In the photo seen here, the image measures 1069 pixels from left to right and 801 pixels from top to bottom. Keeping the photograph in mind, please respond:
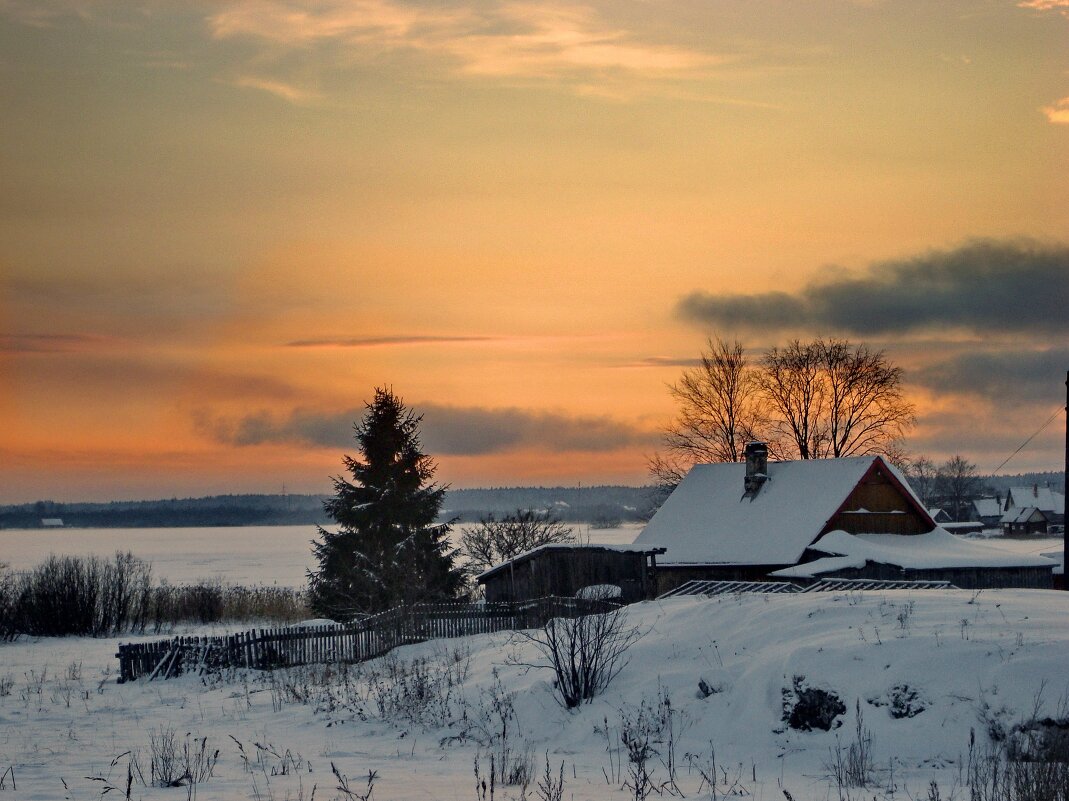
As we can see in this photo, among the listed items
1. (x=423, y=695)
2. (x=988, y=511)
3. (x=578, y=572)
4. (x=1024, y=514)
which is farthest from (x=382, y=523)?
(x=988, y=511)

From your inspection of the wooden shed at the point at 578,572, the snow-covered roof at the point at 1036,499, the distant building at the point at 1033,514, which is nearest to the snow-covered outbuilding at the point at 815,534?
the wooden shed at the point at 578,572

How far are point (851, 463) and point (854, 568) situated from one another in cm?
573

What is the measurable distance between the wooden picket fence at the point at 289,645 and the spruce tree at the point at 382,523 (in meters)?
10.8

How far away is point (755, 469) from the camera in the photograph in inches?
1737

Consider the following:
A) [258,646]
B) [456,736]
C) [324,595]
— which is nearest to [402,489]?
[324,595]

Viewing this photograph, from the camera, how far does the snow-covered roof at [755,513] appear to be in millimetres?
39938

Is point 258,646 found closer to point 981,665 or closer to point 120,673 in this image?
point 120,673

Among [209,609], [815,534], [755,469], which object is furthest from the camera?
[209,609]

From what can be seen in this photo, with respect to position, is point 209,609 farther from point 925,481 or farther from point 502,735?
point 925,481

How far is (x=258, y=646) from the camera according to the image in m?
26.8

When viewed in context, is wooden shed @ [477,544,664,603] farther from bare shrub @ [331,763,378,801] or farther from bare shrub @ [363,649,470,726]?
bare shrub @ [331,763,378,801]

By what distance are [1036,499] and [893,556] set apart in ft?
345

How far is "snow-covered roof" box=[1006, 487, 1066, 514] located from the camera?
5172 inches

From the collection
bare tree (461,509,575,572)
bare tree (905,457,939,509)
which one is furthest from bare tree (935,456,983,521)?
bare tree (461,509,575,572)
